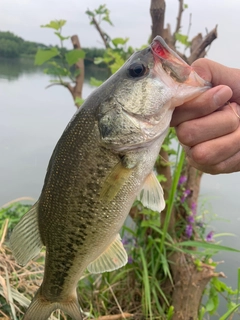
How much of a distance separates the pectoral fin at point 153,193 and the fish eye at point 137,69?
0.32 meters

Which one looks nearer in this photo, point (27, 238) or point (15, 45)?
point (27, 238)

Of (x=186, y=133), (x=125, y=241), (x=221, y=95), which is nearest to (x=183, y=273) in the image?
(x=125, y=241)

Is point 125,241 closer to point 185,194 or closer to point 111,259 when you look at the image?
point 185,194

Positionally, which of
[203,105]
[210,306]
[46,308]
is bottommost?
[210,306]

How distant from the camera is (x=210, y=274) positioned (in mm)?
2182

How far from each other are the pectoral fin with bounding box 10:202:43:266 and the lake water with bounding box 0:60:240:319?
2.01 meters

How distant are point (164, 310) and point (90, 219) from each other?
163cm

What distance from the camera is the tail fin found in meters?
1.21

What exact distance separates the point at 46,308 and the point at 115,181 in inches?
23.1

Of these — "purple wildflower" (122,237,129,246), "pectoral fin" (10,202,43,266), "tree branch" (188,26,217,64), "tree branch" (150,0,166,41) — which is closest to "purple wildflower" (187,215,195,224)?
"purple wildflower" (122,237,129,246)

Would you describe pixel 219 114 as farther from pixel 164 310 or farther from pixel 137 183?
pixel 164 310

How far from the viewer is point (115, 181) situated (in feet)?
3.30

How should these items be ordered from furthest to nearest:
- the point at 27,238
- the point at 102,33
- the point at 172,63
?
the point at 102,33 < the point at 27,238 < the point at 172,63

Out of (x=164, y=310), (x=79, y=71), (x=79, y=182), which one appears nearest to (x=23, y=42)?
(x=79, y=71)
